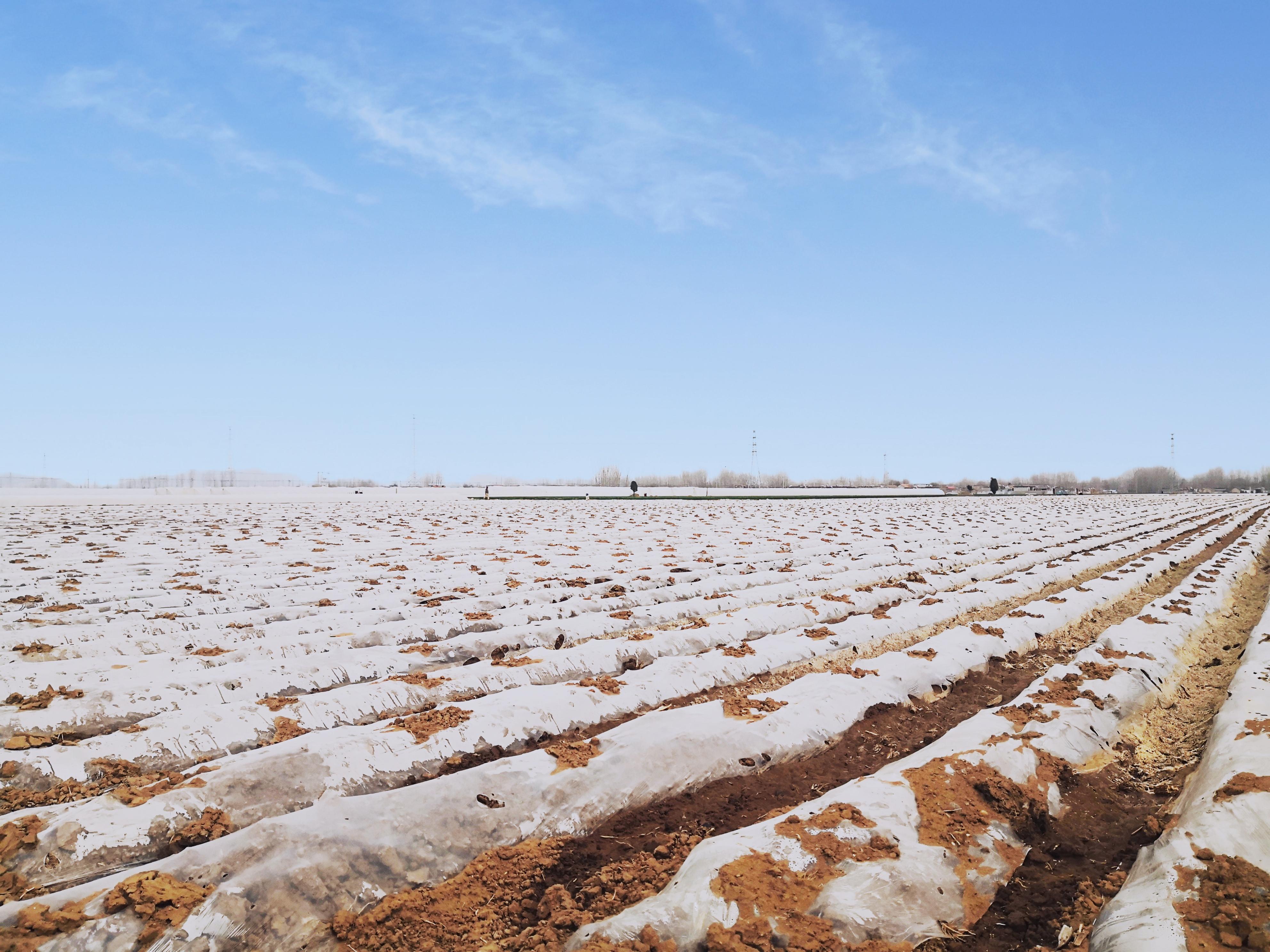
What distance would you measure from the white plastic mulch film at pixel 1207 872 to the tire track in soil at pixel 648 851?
0.37m

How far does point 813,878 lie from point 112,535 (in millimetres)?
16677

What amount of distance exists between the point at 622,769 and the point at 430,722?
134 centimetres

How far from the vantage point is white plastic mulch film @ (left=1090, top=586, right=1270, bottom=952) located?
2307 mm

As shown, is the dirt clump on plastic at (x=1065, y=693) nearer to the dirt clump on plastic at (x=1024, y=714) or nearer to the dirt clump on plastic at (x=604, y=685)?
the dirt clump on plastic at (x=1024, y=714)

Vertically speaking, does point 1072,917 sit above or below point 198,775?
below

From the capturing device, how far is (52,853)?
286 centimetres

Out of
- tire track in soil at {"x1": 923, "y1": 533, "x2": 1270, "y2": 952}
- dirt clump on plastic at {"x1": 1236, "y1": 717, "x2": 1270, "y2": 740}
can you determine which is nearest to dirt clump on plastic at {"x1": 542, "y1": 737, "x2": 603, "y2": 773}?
tire track in soil at {"x1": 923, "y1": 533, "x2": 1270, "y2": 952}

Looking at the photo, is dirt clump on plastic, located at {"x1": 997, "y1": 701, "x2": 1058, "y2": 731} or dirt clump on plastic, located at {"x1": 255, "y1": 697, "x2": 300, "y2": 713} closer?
dirt clump on plastic, located at {"x1": 997, "y1": 701, "x2": 1058, "y2": 731}

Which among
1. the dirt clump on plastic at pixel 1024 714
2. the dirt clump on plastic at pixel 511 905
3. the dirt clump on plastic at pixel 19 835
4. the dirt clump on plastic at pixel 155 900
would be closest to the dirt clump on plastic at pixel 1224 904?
the dirt clump on plastic at pixel 1024 714

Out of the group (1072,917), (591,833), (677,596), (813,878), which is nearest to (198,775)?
(591,833)

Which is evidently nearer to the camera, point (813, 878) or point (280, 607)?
point (813, 878)

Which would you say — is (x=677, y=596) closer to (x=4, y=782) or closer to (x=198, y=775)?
(x=198, y=775)

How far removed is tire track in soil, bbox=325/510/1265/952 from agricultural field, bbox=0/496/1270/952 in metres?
0.01

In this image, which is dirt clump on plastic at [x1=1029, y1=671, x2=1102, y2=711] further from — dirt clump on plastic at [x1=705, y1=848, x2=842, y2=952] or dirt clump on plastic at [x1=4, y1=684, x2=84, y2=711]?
dirt clump on plastic at [x1=4, y1=684, x2=84, y2=711]
